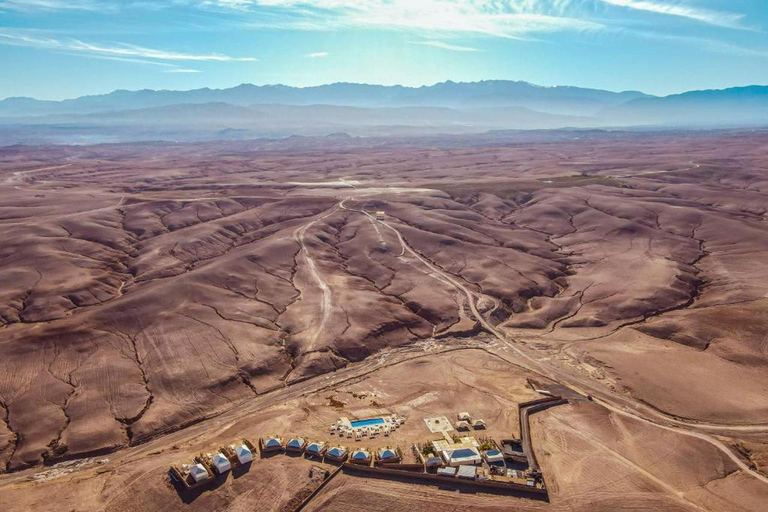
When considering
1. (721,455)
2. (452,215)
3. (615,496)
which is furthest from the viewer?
(452,215)

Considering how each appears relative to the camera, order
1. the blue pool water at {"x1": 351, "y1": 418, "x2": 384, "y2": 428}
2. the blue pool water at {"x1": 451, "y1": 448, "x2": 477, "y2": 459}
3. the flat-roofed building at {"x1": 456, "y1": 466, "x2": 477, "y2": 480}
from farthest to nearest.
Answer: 1. the blue pool water at {"x1": 351, "y1": 418, "x2": 384, "y2": 428}
2. the blue pool water at {"x1": 451, "y1": 448, "x2": 477, "y2": 459}
3. the flat-roofed building at {"x1": 456, "y1": 466, "x2": 477, "y2": 480}

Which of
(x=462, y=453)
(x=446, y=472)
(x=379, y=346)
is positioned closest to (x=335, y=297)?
(x=379, y=346)

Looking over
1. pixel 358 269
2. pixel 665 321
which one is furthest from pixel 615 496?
pixel 358 269

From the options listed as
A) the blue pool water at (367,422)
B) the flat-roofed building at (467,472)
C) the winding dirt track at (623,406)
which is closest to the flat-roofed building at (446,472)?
the flat-roofed building at (467,472)

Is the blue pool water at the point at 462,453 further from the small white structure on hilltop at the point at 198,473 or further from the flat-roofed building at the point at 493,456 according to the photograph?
the small white structure on hilltop at the point at 198,473

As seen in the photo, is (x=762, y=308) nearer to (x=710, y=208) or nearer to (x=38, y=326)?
(x=710, y=208)

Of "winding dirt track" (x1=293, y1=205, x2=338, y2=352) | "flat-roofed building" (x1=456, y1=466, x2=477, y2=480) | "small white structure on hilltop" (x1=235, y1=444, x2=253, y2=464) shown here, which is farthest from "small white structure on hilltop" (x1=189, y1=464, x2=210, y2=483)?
"winding dirt track" (x1=293, y1=205, x2=338, y2=352)

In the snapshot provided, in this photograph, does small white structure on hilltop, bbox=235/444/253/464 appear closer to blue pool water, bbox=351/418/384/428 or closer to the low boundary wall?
the low boundary wall

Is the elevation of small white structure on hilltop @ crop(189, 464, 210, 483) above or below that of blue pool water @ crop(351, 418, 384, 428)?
above
